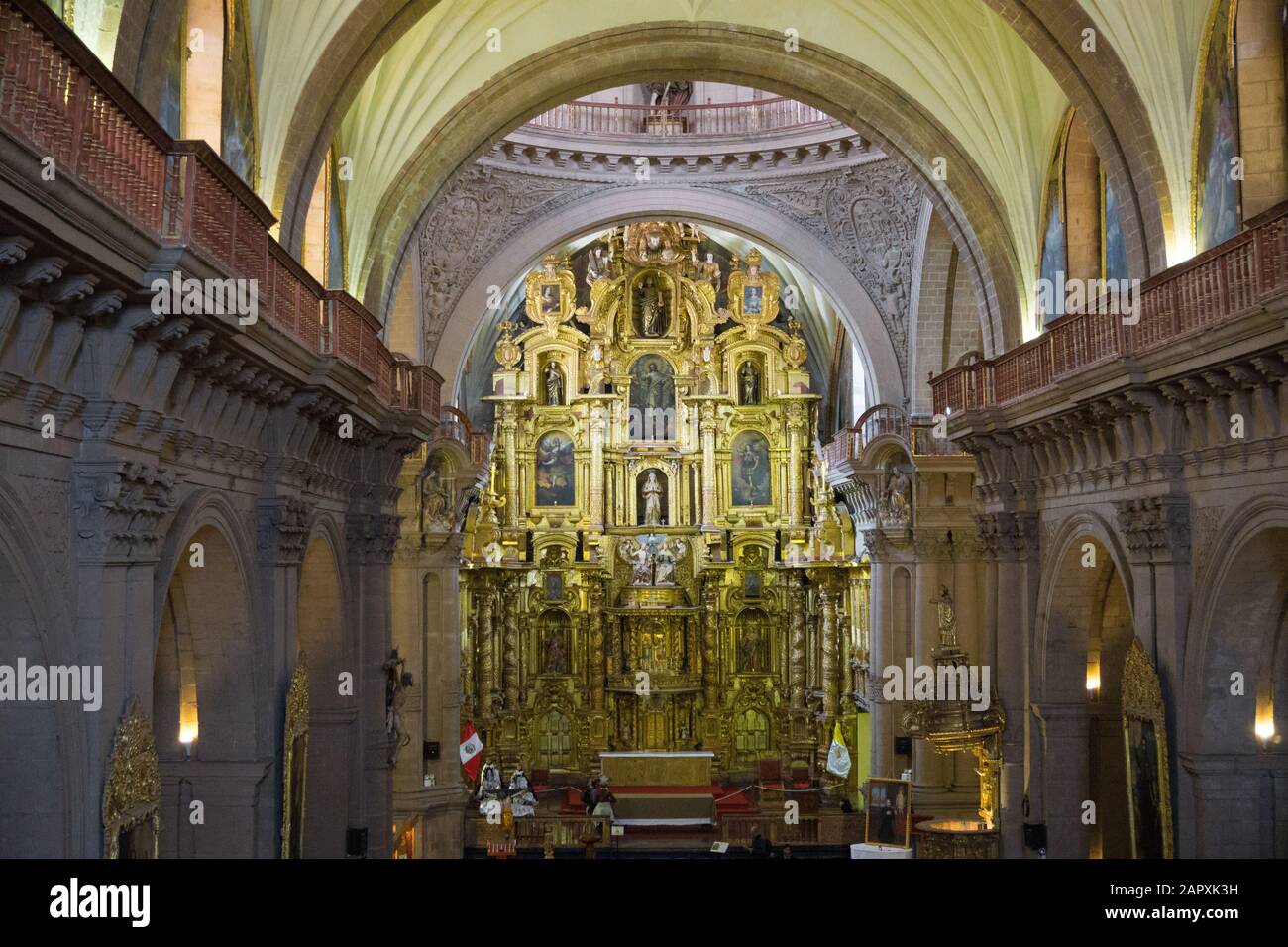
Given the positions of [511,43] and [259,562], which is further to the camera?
[511,43]

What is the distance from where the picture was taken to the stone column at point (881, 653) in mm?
23953

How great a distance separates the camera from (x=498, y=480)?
32875 millimetres

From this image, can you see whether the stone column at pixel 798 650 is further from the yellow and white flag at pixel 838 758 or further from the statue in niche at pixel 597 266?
the statue in niche at pixel 597 266

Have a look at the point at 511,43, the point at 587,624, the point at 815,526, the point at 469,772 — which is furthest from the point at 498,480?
the point at 511,43

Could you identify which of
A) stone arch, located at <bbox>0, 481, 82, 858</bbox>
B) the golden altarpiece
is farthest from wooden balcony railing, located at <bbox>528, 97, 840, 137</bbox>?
stone arch, located at <bbox>0, 481, 82, 858</bbox>

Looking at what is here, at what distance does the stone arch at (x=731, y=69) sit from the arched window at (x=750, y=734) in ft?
56.4

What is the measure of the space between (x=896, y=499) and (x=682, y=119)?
10063mm

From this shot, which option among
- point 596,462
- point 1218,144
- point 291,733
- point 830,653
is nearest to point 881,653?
point 830,653

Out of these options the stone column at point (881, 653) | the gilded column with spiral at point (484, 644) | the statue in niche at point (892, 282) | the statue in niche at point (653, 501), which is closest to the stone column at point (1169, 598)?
the stone column at point (881, 653)

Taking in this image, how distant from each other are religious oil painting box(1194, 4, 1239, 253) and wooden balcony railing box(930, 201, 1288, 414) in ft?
3.60

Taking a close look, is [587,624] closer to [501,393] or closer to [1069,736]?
[501,393]

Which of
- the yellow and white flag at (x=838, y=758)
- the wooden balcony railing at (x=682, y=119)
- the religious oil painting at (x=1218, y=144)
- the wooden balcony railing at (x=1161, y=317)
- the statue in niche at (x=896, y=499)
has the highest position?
the wooden balcony railing at (x=682, y=119)

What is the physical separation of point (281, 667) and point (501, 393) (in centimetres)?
2055

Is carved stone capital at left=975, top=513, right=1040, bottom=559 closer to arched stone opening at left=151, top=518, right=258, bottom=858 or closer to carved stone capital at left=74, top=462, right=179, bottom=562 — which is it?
arched stone opening at left=151, top=518, right=258, bottom=858
